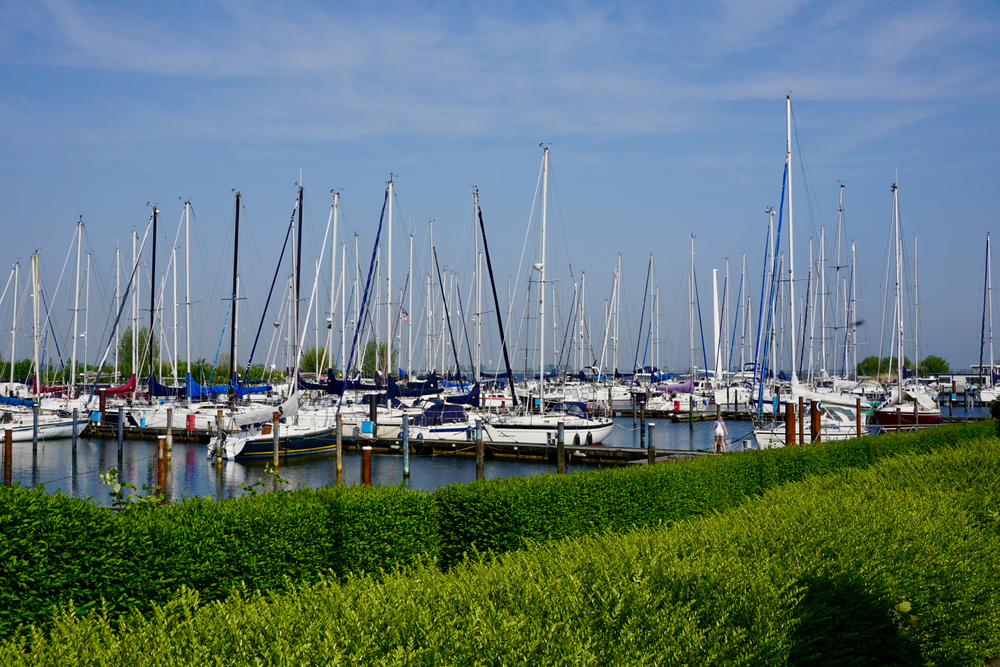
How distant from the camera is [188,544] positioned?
22.7ft

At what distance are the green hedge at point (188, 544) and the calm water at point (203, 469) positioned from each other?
→ 19508mm

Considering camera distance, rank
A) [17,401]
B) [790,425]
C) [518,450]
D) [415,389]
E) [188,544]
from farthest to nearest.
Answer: [17,401] → [415,389] → [518,450] → [790,425] → [188,544]

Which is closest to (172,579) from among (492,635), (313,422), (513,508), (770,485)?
(492,635)

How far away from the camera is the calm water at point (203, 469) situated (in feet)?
99.2

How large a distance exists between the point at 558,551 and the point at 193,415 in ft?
139

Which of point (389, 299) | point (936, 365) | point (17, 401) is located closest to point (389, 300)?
point (389, 299)

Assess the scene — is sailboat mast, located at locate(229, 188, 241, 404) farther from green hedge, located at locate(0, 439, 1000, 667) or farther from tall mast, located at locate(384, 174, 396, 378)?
green hedge, located at locate(0, 439, 1000, 667)

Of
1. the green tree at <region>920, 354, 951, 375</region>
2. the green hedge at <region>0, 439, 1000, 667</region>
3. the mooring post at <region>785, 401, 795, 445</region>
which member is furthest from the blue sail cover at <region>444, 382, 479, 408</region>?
the green tree at <region>920, 354, 951, 375</region>

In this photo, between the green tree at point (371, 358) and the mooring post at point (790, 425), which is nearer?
the mooring post at point (790, 425)

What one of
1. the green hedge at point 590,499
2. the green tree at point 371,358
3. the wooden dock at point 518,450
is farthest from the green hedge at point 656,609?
the green tree at point 371,358

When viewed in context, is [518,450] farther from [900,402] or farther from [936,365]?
[936,365]

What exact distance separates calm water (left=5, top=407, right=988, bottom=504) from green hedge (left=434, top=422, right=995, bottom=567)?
15747mm

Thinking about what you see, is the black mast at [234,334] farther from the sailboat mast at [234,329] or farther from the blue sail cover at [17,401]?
the blue sail cover at [17,401]

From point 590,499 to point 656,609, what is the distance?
5.89 metres
